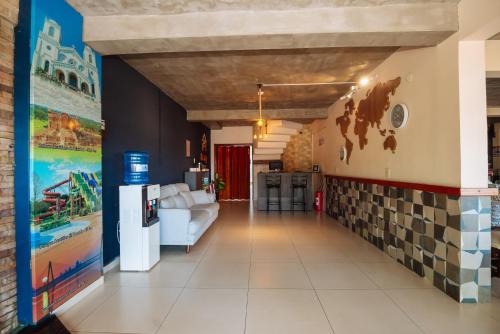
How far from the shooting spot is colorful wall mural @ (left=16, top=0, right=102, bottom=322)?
7.46ft

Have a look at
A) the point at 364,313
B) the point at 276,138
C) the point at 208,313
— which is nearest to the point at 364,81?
the point at 364,313

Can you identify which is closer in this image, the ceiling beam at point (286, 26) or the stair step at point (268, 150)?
the ceiling beam at point (286, 26)

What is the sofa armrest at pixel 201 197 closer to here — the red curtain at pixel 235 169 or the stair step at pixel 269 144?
the stair step at pixel 269 144

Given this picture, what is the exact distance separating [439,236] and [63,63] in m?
4.34

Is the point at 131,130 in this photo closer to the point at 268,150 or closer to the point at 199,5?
the point at 199,5

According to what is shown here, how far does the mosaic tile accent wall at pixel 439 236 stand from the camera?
268 centimetres

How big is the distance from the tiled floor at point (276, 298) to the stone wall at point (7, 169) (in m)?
0.52

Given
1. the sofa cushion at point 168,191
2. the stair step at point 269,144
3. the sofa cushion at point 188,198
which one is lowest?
the sofa cushion at point 188,198

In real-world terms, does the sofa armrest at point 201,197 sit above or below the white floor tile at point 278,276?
above

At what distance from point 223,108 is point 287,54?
3742mm

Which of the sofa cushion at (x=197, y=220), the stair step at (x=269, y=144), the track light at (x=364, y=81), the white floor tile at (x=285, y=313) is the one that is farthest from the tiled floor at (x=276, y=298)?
the stair step at (x=269, y=144)

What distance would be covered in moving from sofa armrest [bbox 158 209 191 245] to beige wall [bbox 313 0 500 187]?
10.8 ft

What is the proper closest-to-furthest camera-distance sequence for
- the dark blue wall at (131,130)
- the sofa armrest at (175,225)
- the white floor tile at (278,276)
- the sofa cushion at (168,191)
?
the white floor tile at (278,276) → the dark blue wall at (131,130) → the sofa armrest at (175,225) → the sofa cushion at (168,191)

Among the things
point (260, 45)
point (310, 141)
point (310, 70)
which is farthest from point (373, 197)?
point (310, 141)
